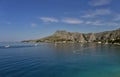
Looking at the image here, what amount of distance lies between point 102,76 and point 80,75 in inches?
231

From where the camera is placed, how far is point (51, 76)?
145ft

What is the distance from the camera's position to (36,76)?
44.4 metres

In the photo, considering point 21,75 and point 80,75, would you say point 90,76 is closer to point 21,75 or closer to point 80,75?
point 80,75

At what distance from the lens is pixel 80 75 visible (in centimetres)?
4525

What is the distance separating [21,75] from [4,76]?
14.3 ft

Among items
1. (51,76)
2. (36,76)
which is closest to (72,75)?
(51,76)

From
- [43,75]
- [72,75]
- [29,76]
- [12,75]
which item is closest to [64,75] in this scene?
[72,75]

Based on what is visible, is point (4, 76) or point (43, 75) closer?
point (4, 76)

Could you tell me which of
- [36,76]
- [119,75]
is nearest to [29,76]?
[36,76]

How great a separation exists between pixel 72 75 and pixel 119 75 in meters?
12.7

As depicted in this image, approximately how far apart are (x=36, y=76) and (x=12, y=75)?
636 centimetres

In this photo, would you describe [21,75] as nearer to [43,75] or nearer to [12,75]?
A: [12,75]

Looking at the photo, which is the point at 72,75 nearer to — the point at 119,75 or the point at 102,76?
the point at 102,76

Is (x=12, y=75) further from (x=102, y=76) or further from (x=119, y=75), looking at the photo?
(x=119, y=75)
